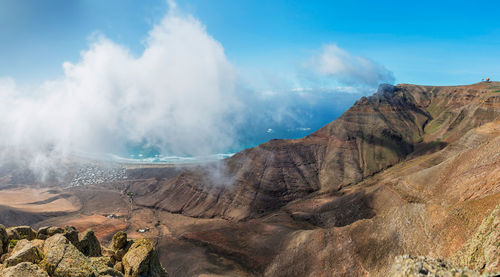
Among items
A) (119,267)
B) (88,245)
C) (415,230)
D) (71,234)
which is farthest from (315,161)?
(71,234)

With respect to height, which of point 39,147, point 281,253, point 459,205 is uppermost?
point 39,147

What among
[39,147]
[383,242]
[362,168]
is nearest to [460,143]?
[362,168]

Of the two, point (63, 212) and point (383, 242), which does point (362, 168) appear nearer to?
point (383, 242)

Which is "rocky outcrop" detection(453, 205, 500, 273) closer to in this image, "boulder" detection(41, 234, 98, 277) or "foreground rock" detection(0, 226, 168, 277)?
"boulder" detection(41, 234, 98, 277)

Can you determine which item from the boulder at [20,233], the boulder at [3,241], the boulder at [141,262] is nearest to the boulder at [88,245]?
the boulder at [141,262]

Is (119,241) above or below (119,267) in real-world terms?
above

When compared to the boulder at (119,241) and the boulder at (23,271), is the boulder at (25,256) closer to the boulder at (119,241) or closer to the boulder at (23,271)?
the boulder at (23,271)

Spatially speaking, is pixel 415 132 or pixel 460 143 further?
pixel 415 132

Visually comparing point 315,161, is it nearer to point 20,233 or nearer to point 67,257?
point 20,233
